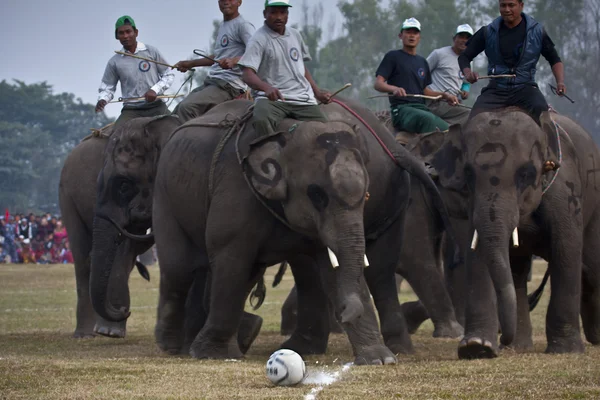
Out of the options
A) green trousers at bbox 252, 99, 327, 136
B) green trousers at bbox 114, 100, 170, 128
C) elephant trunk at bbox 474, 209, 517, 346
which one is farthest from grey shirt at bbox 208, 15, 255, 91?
elephant trunk at bbox 474, 209, 517, 346

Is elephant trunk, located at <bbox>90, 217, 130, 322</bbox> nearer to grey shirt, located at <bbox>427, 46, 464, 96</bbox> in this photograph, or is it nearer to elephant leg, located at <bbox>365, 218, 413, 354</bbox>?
elephant leg, located at <bbox>365, 218, 413, 354</bbox>

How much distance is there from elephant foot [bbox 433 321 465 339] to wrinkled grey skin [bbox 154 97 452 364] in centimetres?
188

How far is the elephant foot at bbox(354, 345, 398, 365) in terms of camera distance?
997cm

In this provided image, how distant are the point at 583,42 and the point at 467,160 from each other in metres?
56.4

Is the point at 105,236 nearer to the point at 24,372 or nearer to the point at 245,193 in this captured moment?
the point at 245,193

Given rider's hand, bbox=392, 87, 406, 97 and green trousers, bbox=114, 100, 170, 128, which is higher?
rider's hand, bbox=392, 87, 406, 97

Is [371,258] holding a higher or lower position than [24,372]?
higher

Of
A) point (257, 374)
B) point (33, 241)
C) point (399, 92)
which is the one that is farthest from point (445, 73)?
point (33, 241)

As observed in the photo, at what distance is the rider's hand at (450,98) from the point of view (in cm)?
1349

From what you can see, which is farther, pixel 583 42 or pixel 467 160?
pixel 583 42

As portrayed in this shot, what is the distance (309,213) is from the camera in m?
10.4

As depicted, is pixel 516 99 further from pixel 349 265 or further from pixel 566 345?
pixel 349 265

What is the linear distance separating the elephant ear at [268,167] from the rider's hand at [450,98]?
3.26m

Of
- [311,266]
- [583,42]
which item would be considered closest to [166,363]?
[311,266]
